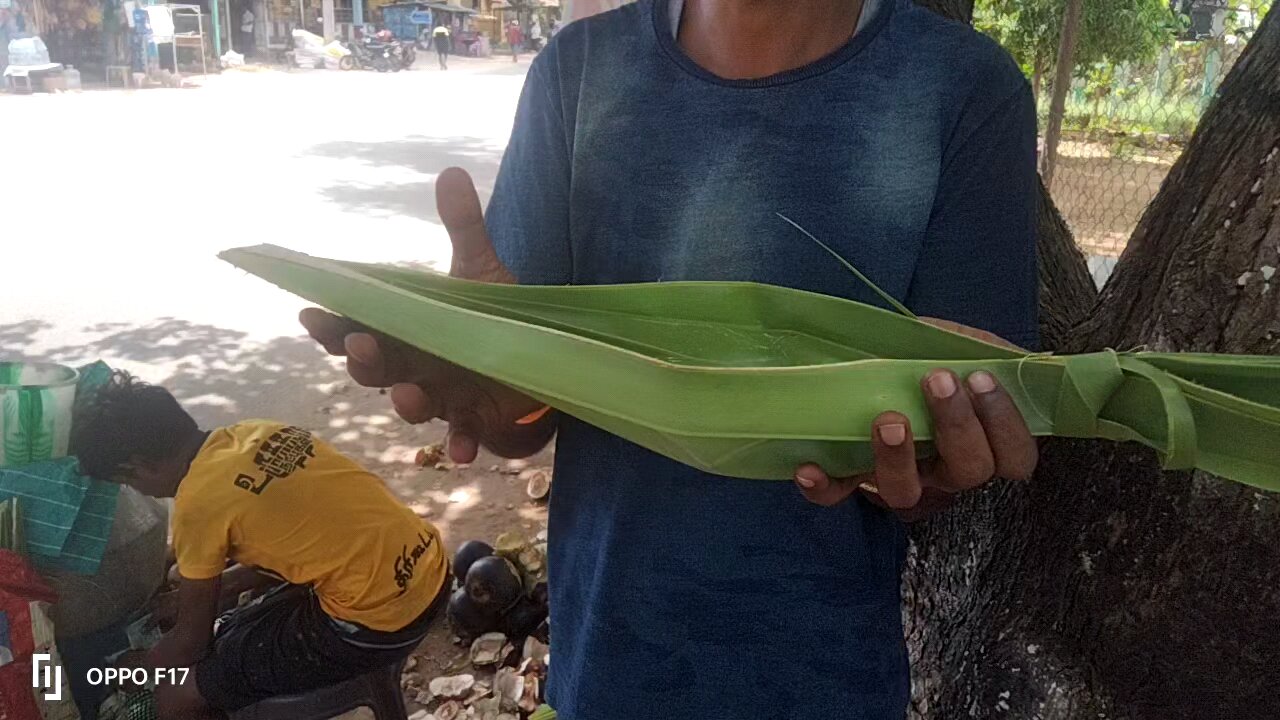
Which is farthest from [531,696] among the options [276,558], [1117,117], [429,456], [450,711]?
[1117,117]

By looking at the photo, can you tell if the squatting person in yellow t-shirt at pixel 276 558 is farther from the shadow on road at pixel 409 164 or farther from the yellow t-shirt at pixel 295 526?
the shadow on road at pixel 409 164

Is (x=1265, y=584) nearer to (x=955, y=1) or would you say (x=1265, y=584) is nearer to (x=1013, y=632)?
(x=1013, y=632)

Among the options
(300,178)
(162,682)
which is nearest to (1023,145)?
(162,682)

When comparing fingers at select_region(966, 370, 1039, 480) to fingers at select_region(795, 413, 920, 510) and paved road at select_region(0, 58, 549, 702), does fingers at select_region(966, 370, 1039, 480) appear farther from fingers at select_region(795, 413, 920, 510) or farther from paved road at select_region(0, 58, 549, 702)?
paved road at select_region(0, 58, 549, 702)

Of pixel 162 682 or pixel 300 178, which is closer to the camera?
pixel 162 682

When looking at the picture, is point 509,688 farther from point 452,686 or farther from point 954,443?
point 954,443

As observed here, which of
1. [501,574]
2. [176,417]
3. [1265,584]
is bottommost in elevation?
[501,574]

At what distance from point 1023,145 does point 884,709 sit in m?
0.62

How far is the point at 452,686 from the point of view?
109 inches

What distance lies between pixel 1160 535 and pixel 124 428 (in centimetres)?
220

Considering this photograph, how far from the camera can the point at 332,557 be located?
2.17m

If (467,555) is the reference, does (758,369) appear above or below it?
above

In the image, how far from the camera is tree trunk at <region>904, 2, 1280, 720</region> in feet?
3.70

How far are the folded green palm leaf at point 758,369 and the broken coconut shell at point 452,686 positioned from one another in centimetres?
223
